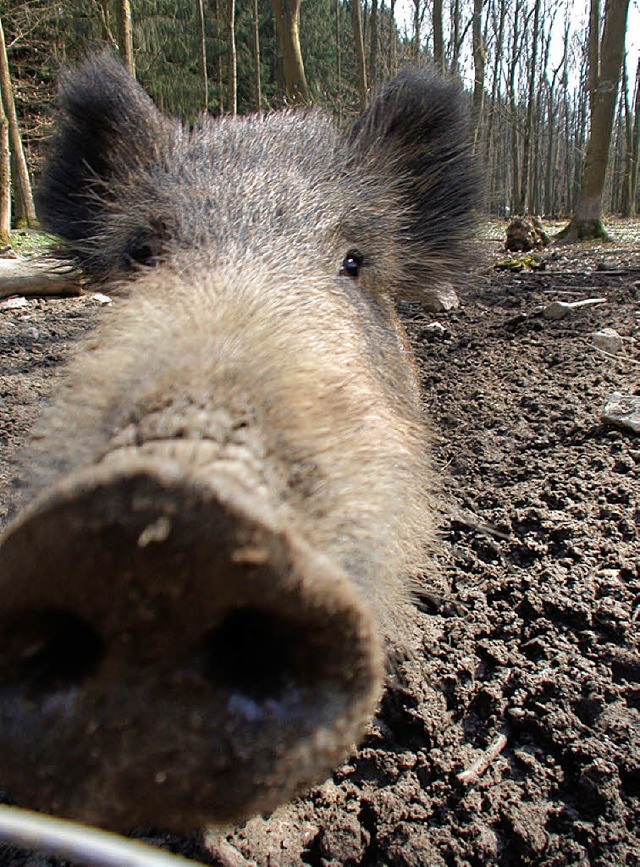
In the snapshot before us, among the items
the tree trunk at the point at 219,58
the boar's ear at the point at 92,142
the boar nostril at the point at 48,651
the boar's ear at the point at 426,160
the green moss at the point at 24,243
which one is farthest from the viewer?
the tree trunk at the point at 219,58

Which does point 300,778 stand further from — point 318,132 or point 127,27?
point 127,27

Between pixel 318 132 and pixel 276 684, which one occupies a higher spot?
pixel 318 132

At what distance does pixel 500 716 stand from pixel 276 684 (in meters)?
1.18

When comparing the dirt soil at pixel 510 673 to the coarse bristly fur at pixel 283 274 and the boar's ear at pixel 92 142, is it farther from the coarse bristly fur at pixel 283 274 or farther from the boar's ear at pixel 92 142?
the boar's ear at pixel 92 142

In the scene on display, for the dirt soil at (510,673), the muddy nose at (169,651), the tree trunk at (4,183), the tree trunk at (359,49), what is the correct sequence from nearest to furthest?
the muddy nose at (169,651) → the dirt soil at (510,673) → the tree trunk at (4,183) → the tree trunk at (359,49)

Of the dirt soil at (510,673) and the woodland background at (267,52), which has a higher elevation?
the woodland background at (267,52)

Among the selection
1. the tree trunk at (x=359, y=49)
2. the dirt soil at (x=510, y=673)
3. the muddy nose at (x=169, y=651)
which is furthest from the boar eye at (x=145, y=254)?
the tree trunk at (x=359, y=49)

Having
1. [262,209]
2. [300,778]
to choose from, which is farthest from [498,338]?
[300,778]

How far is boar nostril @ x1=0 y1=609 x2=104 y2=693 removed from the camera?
108cm

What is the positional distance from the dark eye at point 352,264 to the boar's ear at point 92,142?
1095 millimetres

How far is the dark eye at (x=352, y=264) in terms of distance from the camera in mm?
2748

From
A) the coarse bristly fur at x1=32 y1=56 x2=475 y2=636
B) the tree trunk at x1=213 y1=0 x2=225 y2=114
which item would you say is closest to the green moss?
the coarse bristly fur at x1=32 y1=56 x2=475 y2=636

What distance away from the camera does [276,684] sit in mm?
1096

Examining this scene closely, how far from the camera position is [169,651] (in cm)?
103
